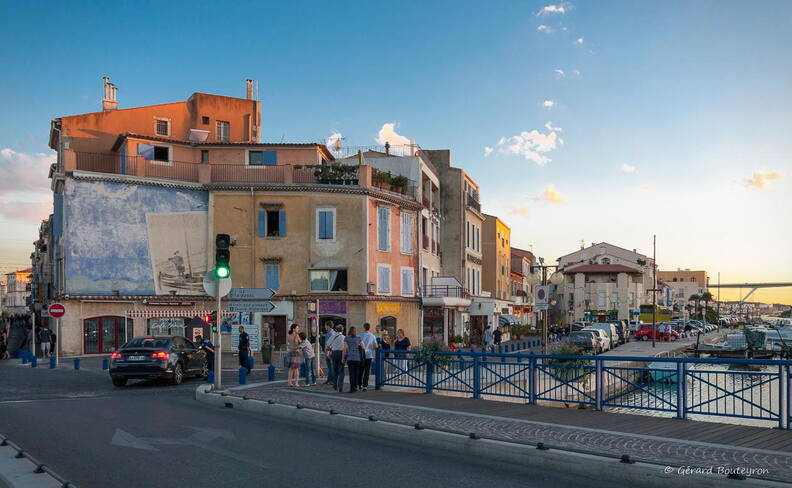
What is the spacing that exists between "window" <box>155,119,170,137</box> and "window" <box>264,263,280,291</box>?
13.8 meters

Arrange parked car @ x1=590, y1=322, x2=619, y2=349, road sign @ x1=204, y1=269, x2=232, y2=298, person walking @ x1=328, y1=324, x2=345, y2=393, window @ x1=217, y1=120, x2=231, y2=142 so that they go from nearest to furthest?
road sign @ x1=204, y1=269, x2=232, y2=298 < person walking @ x1=328, y1=324, x2=345, y2=393 < window @ x1=217, y1=120, x2=231, y2=142 < parked car @ x1=590, y1=322, x2=619, y2=349

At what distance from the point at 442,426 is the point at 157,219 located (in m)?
34.4

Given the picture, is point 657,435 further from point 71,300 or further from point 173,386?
point 71,300

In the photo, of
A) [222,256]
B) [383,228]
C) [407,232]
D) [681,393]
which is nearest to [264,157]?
[383,228]

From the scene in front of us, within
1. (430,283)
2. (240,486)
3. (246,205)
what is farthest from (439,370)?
(430,283)

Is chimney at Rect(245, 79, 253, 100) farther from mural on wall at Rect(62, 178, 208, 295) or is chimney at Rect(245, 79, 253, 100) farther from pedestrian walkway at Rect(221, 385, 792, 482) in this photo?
pedestrian walkway at Rect(221, 385, 792, 482)

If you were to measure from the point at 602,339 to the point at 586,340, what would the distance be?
3975mm

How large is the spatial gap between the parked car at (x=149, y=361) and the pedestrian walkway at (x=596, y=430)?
20.0 feet

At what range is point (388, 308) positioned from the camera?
45656 mm

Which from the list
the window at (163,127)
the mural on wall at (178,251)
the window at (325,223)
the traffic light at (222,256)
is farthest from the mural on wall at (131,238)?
the traffic light at (222,256)

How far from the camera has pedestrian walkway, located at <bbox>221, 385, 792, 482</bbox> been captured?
8852 millimetres

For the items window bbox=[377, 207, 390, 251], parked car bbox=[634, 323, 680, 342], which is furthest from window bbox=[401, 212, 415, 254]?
parked car bbox=[634, 323, 680, 342]

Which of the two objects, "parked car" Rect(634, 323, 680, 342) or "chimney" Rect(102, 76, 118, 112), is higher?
"chimney" Rect(102, 76, 118, 112)

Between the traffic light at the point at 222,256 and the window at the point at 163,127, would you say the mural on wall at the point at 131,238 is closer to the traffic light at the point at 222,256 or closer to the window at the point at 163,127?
the window at the point at 163,127
